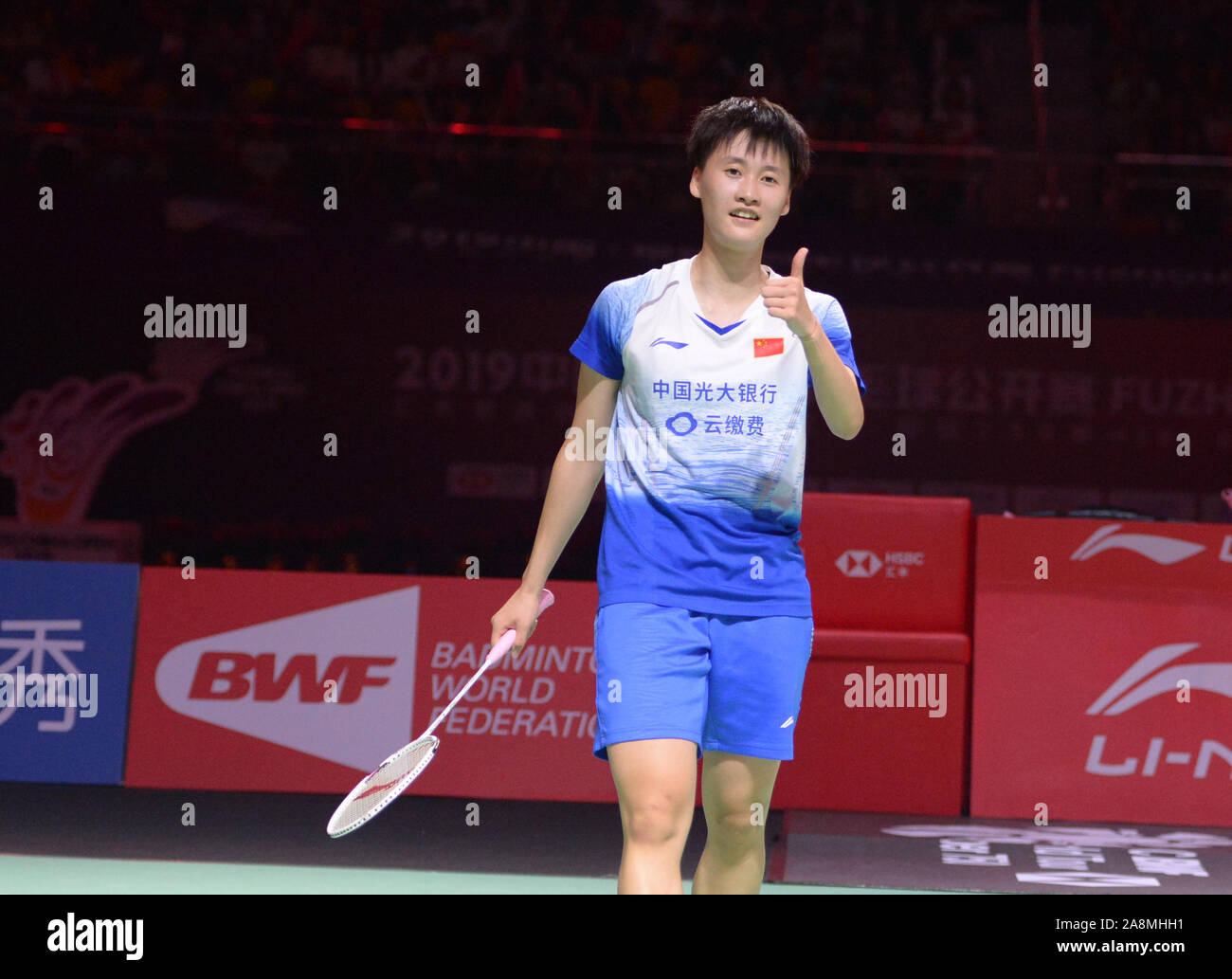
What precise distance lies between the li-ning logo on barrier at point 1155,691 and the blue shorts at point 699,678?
3.41 m

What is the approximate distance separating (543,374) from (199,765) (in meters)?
4.34

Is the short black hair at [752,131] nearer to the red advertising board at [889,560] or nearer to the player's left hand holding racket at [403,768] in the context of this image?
the player's left hand holding racket at [403,768]

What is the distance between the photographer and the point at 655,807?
8.79 feet

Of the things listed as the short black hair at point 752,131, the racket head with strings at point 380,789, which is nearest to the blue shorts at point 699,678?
the racket head with strings at point 380,789

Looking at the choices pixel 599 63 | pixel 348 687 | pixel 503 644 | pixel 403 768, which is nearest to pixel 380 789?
pixel 403 768

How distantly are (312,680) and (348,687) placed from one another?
0.14 metres

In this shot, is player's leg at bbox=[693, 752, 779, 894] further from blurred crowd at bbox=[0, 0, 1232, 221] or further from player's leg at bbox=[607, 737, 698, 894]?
blurred crowd at bbox=[0, 0, 1232, 221]

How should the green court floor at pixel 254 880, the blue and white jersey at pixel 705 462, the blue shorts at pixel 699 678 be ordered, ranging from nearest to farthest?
the blue shorts at pixel 699 678
the blue and white jersey at pixel 705 462
the green court floor at pixel 254 880

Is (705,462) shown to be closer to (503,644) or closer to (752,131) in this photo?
(503,644)

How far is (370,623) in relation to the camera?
599 centimetres

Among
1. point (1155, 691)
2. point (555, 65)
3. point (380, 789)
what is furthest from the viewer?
point (555, 65)

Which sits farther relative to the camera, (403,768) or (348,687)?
(348,687)

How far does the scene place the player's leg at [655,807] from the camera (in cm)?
268

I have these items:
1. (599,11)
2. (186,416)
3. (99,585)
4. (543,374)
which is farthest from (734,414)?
(599,11)
